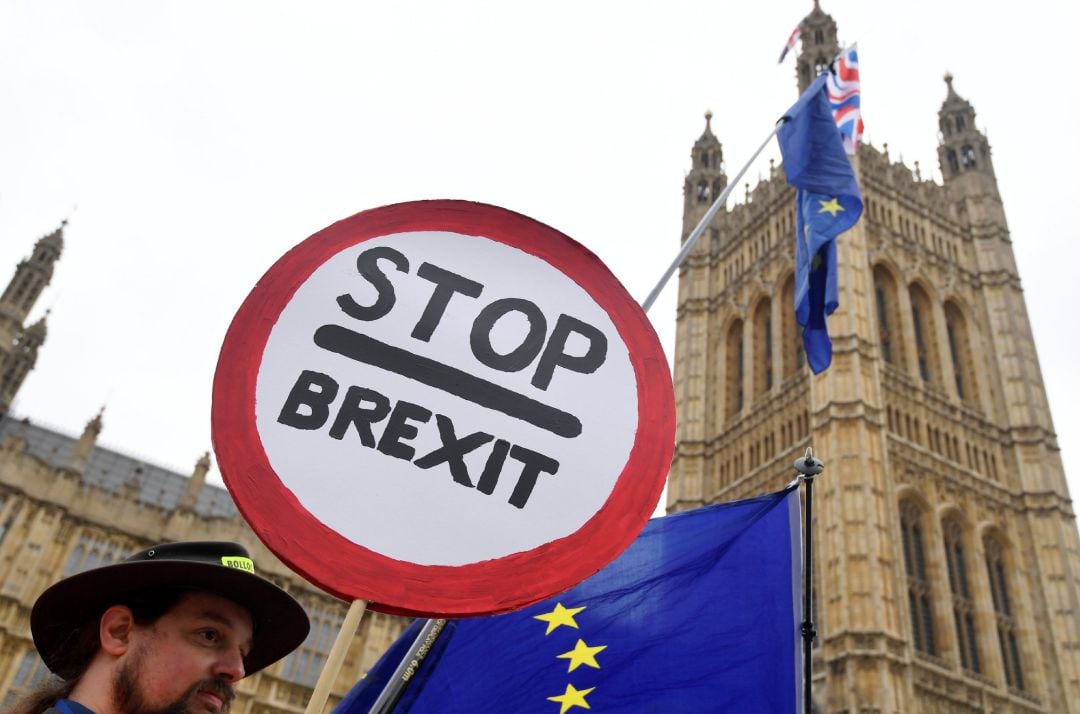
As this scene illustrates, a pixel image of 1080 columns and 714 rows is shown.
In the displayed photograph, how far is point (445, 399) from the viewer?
73.9 inches

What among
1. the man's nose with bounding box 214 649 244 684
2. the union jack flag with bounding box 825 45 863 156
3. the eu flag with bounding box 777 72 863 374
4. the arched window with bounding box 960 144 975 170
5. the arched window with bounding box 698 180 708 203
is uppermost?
the arched window with bounding box 960 144 975 170

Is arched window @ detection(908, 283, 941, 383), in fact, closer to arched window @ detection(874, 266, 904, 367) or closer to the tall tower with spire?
arched window @ detection(874, 266, 904, 367)

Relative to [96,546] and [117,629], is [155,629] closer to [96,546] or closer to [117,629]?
[117,629]

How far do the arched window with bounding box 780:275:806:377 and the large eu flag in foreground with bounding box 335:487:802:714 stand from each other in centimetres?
2746

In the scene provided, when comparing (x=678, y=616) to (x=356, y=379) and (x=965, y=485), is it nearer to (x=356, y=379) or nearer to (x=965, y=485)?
(x=356, y=379)

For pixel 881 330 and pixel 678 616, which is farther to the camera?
pixel 881 330

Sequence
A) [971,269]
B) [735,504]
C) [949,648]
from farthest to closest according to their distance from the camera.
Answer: [971,269]
[949,648]
[735,504]

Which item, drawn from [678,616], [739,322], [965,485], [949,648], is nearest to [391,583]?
[678,616]

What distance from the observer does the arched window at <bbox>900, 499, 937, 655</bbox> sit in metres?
23.7

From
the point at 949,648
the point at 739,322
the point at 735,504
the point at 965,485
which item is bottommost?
the point at 735,504

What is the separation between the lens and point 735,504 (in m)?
3.76

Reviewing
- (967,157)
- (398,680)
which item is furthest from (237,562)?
(967,157)

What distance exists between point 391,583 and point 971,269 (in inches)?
1470

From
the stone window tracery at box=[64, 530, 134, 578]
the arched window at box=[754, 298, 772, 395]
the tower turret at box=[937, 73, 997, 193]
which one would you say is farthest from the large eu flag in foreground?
the tower turret at box=[937, 73, 997, 193]
